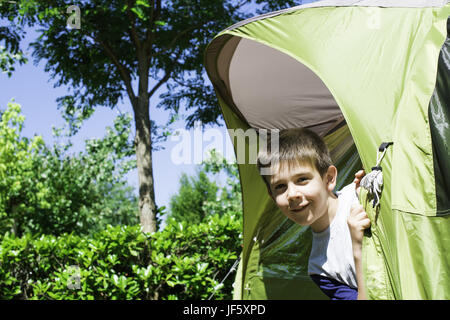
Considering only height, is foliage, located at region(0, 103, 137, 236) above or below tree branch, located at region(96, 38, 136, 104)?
below

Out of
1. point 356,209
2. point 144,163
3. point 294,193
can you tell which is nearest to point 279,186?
point 294,193

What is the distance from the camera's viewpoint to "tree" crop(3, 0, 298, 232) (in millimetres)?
5711

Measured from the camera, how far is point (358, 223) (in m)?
1.89

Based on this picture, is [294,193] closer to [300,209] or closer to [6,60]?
[300,209]

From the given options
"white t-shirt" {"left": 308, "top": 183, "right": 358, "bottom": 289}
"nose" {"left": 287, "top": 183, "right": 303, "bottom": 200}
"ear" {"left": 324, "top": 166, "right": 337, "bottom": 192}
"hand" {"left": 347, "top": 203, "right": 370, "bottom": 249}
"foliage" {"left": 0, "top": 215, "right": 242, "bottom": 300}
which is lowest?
"foliage" {"left": 0, "top": 215, "right": 242, "bottom": 300}

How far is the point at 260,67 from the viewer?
3.25m

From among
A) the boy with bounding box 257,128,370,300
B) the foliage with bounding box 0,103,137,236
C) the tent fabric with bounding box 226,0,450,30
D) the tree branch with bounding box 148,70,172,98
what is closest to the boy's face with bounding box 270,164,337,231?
the boy with bounding box 257,128,370,300

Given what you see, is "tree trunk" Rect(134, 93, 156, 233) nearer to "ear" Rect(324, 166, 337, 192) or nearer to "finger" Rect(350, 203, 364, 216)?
"ear" Rect(324, 166, 337, 192)

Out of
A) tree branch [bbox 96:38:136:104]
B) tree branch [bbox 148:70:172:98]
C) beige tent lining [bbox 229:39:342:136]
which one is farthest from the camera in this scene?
tree branch [bbox 148:70:172:98]

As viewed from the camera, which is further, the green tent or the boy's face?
the boy's face

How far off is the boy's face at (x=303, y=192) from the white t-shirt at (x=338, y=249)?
0.10 m

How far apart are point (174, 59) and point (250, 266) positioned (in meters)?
3.96

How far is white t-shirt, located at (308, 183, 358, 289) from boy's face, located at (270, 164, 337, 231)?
100 mm
